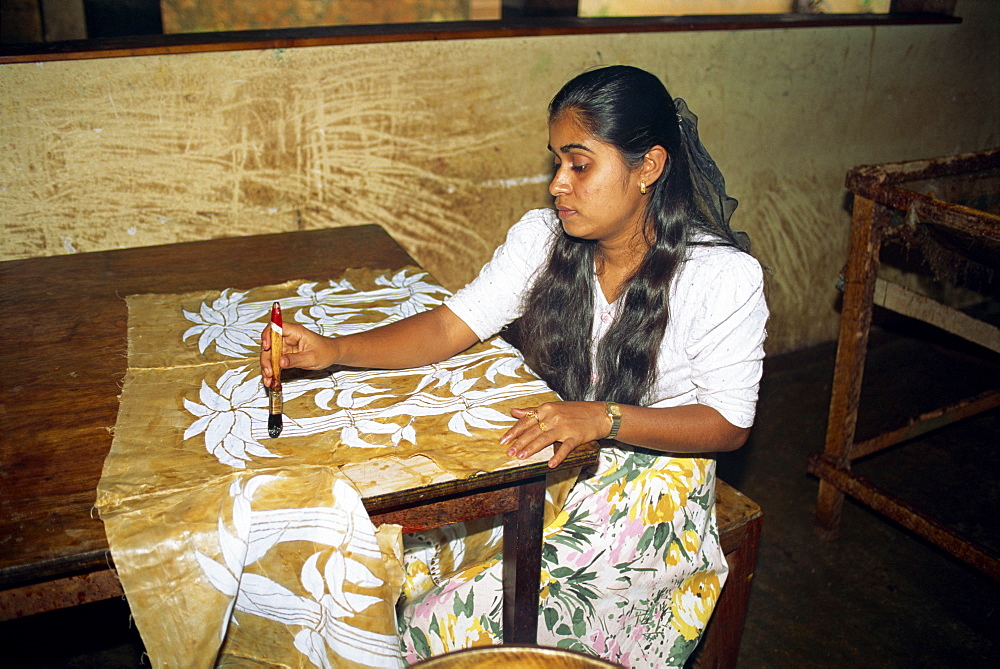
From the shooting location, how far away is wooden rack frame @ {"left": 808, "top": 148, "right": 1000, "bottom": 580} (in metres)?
2.14

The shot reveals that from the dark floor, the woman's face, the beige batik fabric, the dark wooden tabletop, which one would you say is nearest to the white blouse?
the woman's face

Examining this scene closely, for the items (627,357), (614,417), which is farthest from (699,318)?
(614,417)

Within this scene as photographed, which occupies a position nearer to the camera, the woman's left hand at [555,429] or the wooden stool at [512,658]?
the wooden stool at [512,658]

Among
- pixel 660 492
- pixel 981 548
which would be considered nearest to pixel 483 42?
pixel 660 492

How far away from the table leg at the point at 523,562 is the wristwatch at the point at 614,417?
0.61 feet

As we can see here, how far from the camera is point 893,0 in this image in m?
3.68

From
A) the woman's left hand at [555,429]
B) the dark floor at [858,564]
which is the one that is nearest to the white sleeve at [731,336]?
the woman's left hand at [555,429]

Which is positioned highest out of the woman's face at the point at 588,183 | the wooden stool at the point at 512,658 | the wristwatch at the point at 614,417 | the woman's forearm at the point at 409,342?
the woman's face at the point at 588,183

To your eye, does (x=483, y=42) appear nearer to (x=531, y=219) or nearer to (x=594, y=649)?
(x=531, y=219)

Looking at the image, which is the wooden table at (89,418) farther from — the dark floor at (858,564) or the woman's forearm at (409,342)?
the dark floor at (858,564)

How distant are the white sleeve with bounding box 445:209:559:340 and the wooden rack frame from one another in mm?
1082

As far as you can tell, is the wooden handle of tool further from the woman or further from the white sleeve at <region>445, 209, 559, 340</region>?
the white sleeve at <region>445, 209, 559, 340</region>

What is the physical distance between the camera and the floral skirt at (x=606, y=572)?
150 centimetres

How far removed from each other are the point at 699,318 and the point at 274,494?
875 millimetres
